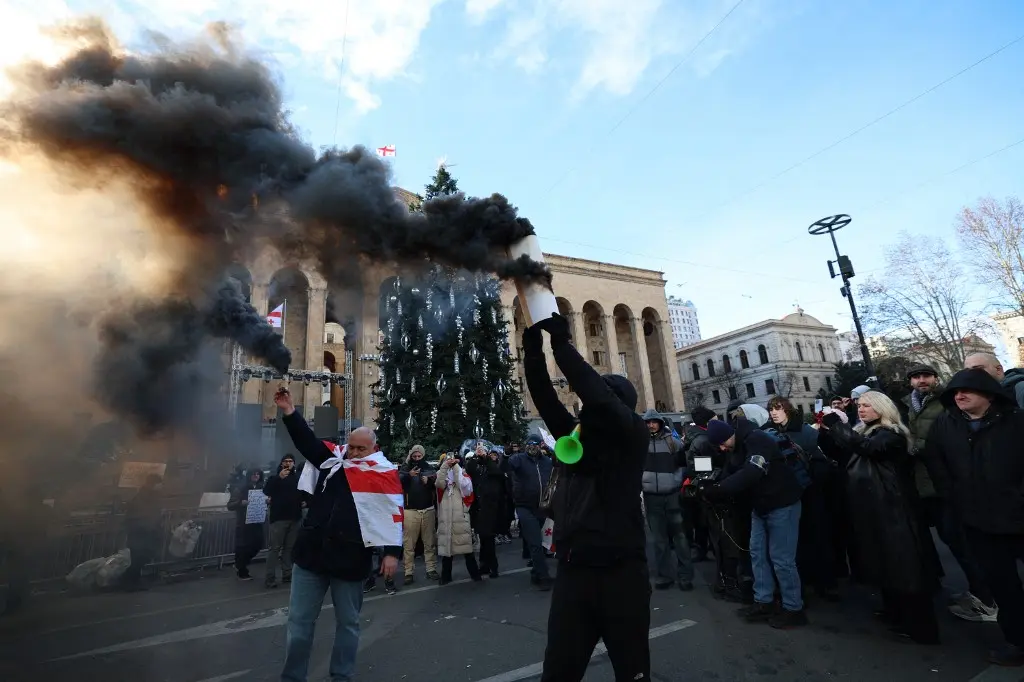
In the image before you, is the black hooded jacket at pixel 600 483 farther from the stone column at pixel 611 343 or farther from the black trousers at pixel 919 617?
the stone column at pixel 611 343

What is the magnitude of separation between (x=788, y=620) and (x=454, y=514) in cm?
460

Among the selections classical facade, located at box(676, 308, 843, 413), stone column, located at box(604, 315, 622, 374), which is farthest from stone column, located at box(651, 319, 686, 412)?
classical facade, located at box(676, 308, 843, 413)

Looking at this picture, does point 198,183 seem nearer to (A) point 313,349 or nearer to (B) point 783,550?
(B) point 783,550

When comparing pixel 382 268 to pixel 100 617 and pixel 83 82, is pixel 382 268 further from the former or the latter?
pixel 100 617

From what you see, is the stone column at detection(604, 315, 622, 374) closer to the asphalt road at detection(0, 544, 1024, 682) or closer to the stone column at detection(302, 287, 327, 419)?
the stone column at detection(302, 287, 327, 419)

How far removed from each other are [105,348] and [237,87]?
9.87 feet

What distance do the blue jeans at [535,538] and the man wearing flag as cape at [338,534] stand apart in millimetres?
3106

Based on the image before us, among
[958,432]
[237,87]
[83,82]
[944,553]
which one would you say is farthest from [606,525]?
[944,553]

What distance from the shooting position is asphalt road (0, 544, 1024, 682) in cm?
365

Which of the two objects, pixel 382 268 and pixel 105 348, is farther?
pixel 382 268

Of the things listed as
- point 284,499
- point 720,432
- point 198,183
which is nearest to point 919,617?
point 720,432

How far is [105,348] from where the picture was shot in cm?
488

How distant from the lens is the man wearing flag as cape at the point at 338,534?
3.39 meters

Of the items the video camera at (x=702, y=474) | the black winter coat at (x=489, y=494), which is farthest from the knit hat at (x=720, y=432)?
the black winter coat at (x=489, y=494)
